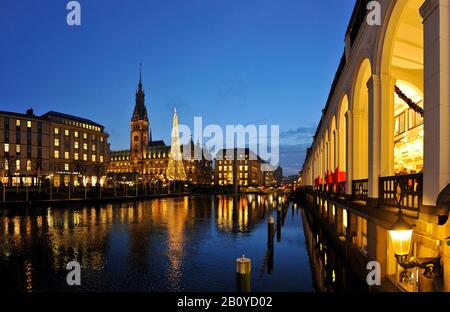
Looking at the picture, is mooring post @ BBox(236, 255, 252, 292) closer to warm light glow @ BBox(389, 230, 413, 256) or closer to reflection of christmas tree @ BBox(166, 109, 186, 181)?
warm light glow @ BBox(389, 230, 413, 256)

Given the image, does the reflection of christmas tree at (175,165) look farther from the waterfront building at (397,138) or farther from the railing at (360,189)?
the railing at (360,189)

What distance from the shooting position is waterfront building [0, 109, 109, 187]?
276 feet

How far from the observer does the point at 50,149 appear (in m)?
94.0

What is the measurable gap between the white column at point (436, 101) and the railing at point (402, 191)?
633 millimetres

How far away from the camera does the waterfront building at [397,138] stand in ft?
22.4

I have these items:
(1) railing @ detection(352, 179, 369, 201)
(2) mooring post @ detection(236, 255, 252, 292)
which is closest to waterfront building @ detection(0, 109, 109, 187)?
(1) railing @ detection(352, 179, 369, 201)

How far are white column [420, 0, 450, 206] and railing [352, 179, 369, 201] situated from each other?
679cm

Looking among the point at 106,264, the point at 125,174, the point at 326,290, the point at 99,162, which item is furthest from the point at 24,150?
the point at 326,290

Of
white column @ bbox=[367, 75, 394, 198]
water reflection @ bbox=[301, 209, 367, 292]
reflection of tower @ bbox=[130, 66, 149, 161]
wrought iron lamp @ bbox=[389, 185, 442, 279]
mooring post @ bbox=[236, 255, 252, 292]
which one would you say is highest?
reflection of tower @ bbox=[130, 66, 149, 161]

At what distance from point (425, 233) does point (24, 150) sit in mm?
98486

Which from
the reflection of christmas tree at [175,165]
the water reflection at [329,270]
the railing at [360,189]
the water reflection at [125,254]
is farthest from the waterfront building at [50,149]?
the railing at [360,189]

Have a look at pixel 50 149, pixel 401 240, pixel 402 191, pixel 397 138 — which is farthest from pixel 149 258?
pixel 50 149

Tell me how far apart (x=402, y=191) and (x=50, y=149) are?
100410 millimetres

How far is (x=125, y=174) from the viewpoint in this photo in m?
132
